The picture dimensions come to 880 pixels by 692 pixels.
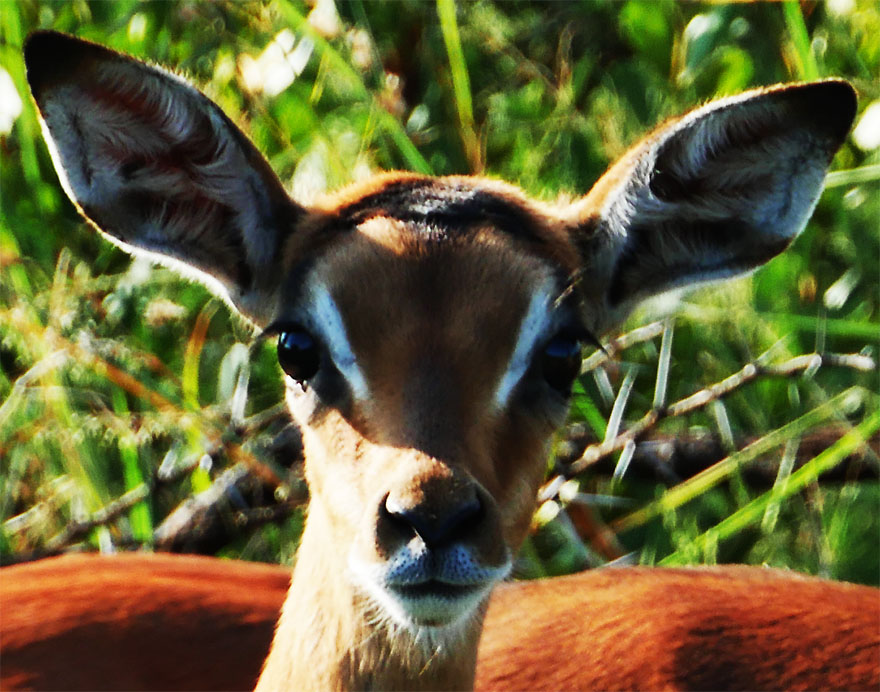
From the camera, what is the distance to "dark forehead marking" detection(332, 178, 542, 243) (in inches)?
115

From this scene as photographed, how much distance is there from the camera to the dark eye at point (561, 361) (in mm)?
2885

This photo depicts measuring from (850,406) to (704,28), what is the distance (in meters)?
1.47

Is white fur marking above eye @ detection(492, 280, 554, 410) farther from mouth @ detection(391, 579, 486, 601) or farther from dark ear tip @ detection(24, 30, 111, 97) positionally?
dark ear tip @ detection(24, 30, 111, 97)

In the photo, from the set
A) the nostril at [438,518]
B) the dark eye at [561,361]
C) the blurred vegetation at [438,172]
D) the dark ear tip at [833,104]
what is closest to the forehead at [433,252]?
the dark eye at [561,361]

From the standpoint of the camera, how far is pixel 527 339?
111 inches

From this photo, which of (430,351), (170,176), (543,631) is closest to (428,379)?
(430,351)

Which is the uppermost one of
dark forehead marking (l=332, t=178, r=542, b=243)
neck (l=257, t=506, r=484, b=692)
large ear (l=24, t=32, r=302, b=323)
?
large ear (l=24, t=32, r=302, b=323)

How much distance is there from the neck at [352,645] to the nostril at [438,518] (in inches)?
12.7

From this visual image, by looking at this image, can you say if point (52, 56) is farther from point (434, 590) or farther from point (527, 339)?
point (434, 590)

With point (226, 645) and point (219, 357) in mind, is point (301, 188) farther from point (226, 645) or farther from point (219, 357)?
point (226, 645)

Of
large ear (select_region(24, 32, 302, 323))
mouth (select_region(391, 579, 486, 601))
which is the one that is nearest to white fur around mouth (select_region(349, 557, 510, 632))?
mouth (select_region(391, 579, 486, 601))

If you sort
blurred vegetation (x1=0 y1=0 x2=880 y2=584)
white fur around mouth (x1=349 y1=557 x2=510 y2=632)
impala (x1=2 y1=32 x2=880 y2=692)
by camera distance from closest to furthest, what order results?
white fur around mouth (x1=349 y1=557 x2=510 y2=632) → impala (x1=2 y1=32 x2=880 y2=692) → blurred vegetation (x1=0 y1=0 x2=880 y2=584)

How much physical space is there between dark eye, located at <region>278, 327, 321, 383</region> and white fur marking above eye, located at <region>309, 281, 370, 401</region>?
0.04 metres

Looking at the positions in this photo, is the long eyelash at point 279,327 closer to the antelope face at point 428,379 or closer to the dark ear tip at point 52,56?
the antelope face at point 428,379
